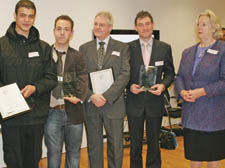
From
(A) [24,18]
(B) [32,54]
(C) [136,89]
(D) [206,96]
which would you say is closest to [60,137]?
(B) [32,54]

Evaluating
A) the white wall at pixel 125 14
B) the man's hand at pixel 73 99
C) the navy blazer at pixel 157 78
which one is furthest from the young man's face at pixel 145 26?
the white wall at pixel 125 14

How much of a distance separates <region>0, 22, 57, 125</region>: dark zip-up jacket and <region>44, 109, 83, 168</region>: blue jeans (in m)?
0.14

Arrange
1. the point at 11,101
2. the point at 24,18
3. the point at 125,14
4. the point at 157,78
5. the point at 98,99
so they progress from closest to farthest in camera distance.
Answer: the point at 11,101, the point at 24,18, the point at 98,99, the point at 157,78, the point at 125,14

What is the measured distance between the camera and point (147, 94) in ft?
9.73

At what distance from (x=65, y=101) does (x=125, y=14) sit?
318 centimetres

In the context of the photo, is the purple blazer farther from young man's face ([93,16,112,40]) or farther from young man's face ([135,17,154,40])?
young man's face ([93,16,112,40])

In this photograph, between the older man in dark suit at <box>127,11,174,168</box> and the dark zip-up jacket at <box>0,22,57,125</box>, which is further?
the older man in dark suit at <box>127,11,174,168</box>

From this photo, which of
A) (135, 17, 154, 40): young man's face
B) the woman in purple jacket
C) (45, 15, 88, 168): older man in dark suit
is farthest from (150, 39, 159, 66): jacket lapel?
(45, 15, 88, 168): older man in dark suit

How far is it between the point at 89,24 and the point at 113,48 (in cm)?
199

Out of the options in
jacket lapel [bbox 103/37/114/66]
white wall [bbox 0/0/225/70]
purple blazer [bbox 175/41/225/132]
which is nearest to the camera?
purple blazer [bbox 175/41/225/132]

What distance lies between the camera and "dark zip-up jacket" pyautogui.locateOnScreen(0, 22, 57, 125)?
2287 mm

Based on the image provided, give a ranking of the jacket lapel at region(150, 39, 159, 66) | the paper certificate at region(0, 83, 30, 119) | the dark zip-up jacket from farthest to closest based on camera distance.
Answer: the jacket lapel at region(150, 39, 159, 66), the dark zip-up jacket, the paper certificate at region(0, 83, 30, 119)

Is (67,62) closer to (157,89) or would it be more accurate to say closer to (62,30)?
(62,30)

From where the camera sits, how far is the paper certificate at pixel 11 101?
7.09ft
